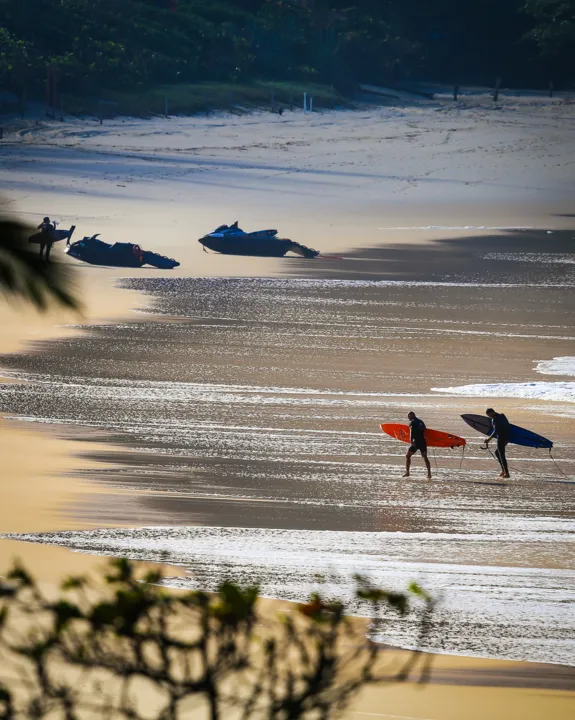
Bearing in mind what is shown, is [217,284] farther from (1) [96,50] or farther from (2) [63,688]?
(1) [96,50]

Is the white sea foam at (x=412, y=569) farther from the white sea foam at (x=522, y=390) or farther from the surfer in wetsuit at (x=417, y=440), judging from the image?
the white sea foam at (x=522, y=390)

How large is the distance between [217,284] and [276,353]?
345 inches

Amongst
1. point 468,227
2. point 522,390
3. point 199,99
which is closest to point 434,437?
point 522,390

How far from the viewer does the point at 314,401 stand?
20.4 meters

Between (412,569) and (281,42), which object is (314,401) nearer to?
(412,569)

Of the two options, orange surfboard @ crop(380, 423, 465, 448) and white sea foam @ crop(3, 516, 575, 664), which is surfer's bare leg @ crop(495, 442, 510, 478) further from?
white sea foam @ crop(3, 516, 575, 664)

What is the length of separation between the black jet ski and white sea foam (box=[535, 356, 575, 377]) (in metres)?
13.5

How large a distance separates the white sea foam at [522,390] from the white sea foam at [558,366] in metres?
0.86

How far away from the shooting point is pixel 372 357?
24062mm

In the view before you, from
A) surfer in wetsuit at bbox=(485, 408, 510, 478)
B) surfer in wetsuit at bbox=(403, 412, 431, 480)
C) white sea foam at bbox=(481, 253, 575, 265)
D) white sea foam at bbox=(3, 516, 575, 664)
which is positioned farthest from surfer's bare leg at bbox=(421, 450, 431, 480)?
white sea foam at bbox=(481, 253, 575, 265)

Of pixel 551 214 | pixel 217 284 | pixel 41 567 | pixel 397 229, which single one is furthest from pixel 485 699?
pixel 551 214

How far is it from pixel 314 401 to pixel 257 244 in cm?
1739

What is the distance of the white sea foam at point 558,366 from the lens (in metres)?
23.1

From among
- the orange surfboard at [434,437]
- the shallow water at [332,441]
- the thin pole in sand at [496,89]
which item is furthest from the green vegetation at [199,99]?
the orange surfboard at [434,437]
